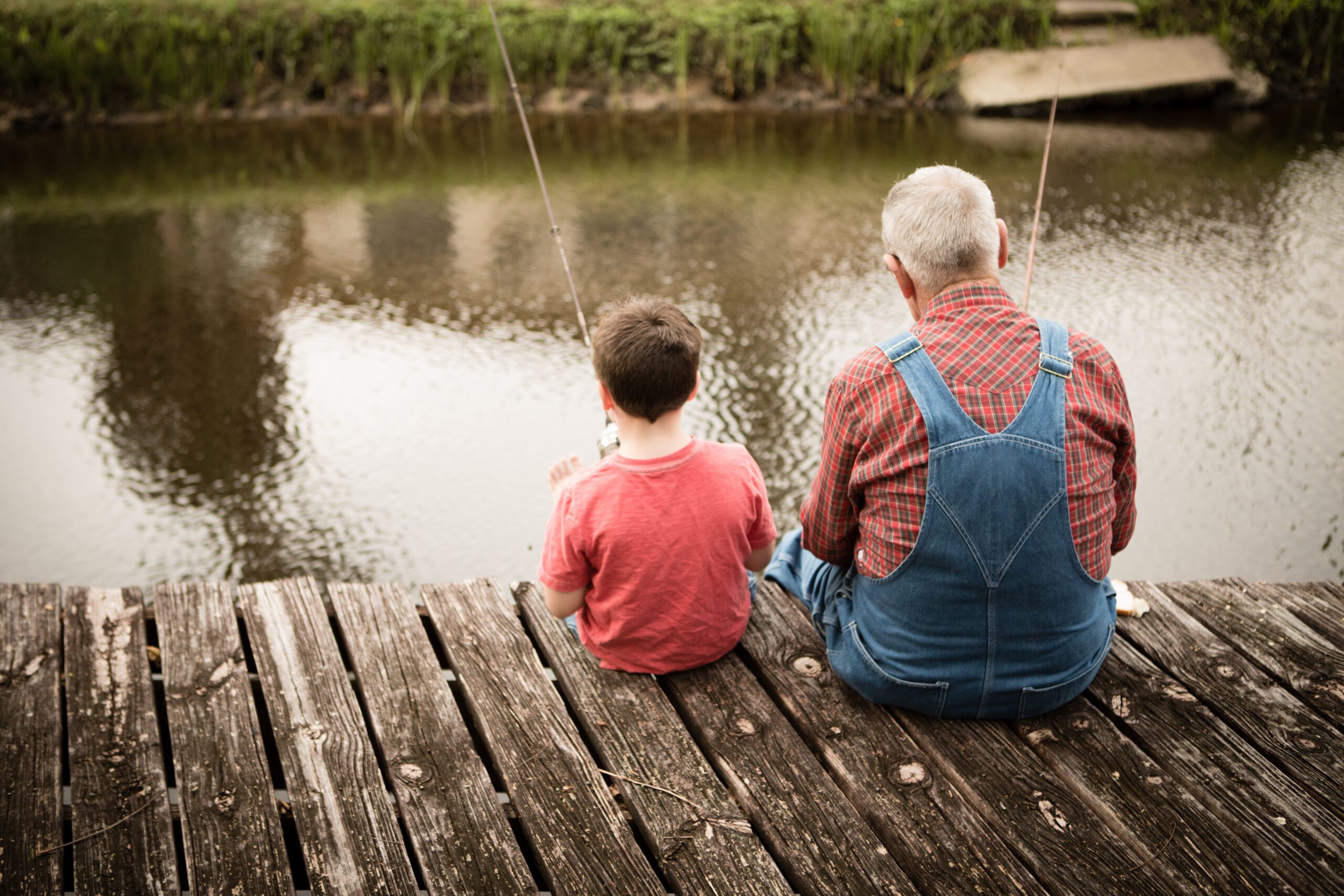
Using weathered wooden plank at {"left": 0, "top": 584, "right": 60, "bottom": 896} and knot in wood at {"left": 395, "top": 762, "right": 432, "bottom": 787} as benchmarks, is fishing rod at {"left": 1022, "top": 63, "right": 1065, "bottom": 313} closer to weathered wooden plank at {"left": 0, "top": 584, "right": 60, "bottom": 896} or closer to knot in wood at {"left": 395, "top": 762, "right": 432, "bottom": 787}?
knot in wood at {"left": 395, "top": 762, "right": 432, "bottom": 787}

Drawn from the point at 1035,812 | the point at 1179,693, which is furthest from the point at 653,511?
the point at 1179,693

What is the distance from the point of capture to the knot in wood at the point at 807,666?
5.98ft

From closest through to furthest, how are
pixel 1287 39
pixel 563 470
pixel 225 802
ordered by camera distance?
pixel 225 802
pixel 563 470
pixel 1287 39

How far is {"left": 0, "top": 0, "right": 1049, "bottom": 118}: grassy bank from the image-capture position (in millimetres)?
6848

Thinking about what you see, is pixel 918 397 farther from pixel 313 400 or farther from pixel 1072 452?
pixel 313 400

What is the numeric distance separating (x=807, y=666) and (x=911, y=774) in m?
0.31

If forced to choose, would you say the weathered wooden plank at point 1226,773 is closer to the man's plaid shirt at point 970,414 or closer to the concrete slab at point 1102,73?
the man's plaid shirt at point 970,414

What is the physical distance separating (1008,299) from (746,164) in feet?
15.2

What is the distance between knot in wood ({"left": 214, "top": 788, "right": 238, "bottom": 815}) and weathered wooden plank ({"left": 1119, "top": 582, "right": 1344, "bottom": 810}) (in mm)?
1571

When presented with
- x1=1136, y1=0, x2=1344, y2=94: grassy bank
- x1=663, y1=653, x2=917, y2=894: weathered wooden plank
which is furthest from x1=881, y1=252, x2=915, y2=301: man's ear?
x1=1136, y1=0, x2=1344, y2=94: grassy bank

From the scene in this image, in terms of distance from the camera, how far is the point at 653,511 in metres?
1.65

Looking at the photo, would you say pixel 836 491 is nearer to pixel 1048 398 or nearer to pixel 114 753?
pixel 1048 398

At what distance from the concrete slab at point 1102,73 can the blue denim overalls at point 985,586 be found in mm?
5879

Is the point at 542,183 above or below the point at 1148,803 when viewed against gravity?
above
